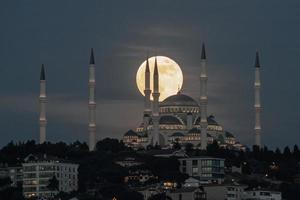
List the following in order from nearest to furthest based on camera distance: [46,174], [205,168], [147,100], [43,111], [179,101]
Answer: [46,174], [205,168], [43,111], [147,100], [179,101]

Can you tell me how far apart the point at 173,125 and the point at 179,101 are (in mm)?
2886

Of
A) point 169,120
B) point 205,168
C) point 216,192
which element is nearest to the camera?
point 216,192

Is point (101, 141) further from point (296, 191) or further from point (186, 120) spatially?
point (296, 191)

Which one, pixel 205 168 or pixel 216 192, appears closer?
pixel 216 192

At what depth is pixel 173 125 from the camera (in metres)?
128

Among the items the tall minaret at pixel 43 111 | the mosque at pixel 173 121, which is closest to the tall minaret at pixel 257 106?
the mosque at pixel 173 121

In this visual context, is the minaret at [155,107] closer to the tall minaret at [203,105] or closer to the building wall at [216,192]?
the tall minaret at [203,105]

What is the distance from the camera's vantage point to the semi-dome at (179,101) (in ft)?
425

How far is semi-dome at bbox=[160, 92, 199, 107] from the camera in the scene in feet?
425

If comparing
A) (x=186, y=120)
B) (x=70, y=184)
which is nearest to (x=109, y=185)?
(x=70, y=184)

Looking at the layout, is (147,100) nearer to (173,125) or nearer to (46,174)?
(173,125)

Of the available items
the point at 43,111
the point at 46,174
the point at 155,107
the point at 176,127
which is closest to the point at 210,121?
the point at 176,127

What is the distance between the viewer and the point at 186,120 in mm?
129125

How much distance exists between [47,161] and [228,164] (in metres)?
13.8
